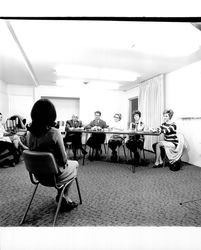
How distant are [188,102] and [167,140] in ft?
3.36

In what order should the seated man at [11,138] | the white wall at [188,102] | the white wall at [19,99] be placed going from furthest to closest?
the seated man at [11,138] < the white wall at [188,102] < the white wall at [19,99]

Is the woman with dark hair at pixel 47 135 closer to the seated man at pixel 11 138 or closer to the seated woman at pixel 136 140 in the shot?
the seated man at pixel 11 138

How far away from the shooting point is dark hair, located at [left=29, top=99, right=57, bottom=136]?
1.63 metres

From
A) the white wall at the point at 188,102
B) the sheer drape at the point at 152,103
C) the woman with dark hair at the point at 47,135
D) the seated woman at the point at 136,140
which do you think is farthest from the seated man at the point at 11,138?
the white wall at the point at 188,102

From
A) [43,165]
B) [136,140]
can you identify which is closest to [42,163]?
[43,165]

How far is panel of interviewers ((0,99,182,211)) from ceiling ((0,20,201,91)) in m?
0.70

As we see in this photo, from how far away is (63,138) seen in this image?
216cm

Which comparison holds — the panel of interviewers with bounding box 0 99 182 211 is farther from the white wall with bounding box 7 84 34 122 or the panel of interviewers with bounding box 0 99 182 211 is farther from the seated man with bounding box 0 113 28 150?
the white wall with bounding box 7 84 34 122

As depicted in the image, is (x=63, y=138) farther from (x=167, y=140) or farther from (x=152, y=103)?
(x=167, y=140)

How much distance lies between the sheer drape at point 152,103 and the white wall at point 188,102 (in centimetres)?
13

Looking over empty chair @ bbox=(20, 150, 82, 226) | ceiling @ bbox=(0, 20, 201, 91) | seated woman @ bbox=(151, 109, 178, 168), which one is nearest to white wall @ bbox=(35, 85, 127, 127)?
ceiling @ bbox=(0, 20, 201, 91)

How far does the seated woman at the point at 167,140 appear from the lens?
3.77 meters
